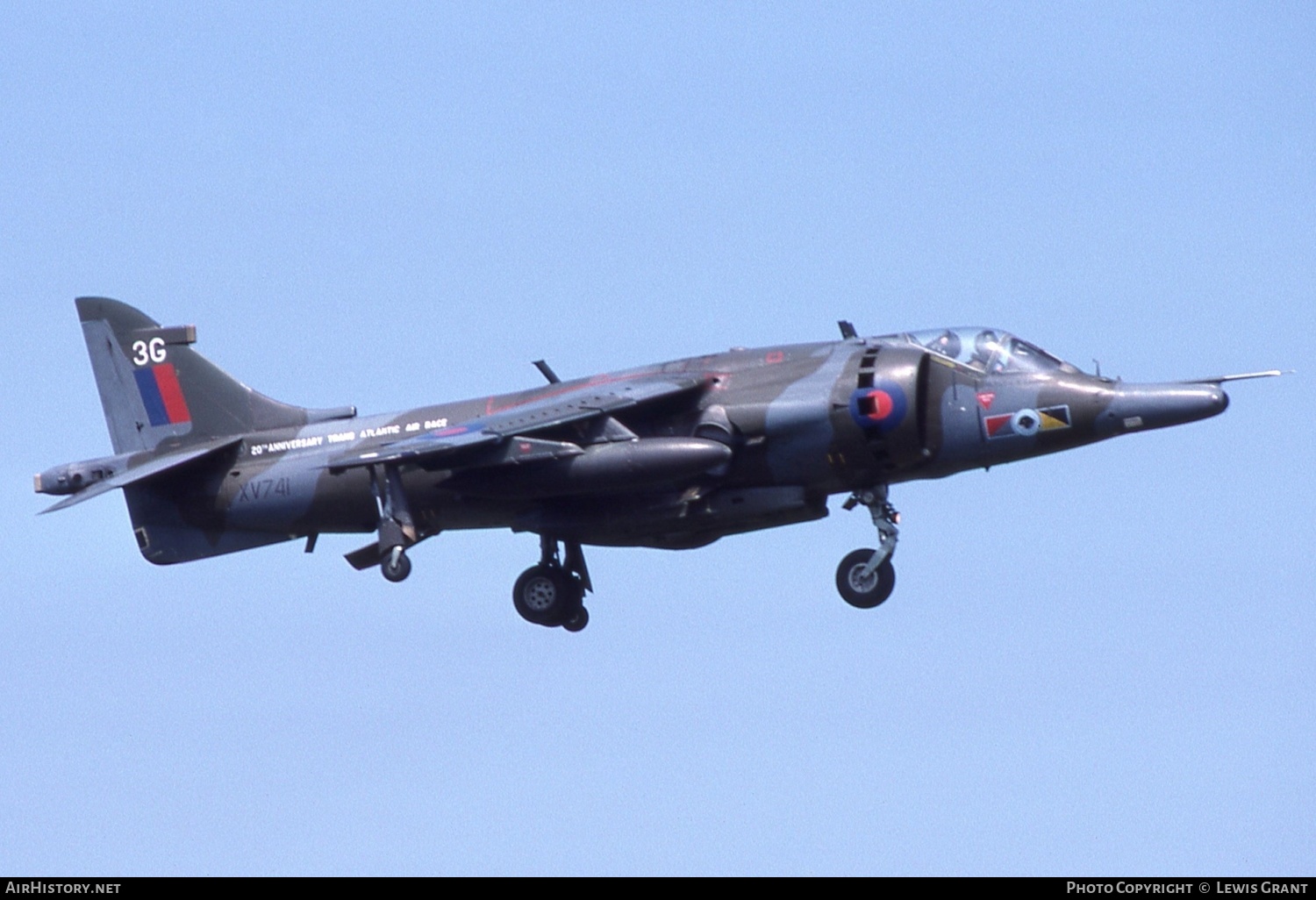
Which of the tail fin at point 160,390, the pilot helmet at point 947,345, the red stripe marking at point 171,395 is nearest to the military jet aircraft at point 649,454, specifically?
the pilot helmet at point 947,345

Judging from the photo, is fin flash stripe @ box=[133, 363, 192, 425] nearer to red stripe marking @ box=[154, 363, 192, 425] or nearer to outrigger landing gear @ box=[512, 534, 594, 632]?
red stripe marking @ box=[154, 363, 192, 425]

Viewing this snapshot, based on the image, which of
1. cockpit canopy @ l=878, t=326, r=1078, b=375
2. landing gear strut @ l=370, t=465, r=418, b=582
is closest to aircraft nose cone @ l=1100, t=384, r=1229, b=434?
cockpit canopy @ l=878, t=326, r=1078, b=375

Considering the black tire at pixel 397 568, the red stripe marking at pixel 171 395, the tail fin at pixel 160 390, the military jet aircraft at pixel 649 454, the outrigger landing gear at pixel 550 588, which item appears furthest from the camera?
the red stripe marking at pixel 171 395

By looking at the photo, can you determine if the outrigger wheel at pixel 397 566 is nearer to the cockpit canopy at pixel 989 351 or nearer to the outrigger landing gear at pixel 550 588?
the outrigger landing gear at pixel 550 588

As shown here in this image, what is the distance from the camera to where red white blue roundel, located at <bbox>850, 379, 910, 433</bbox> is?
2397cm

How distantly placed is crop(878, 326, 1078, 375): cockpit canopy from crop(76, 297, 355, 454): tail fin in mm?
7119

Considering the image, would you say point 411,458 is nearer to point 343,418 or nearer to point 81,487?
point 343,418

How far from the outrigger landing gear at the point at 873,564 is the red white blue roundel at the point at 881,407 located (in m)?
1.13

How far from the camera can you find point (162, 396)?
91.5ft

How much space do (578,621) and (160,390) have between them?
5.93 m

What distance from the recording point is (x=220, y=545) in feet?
88.3

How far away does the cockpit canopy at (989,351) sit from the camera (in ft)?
80.5

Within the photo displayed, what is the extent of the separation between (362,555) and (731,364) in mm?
4596
